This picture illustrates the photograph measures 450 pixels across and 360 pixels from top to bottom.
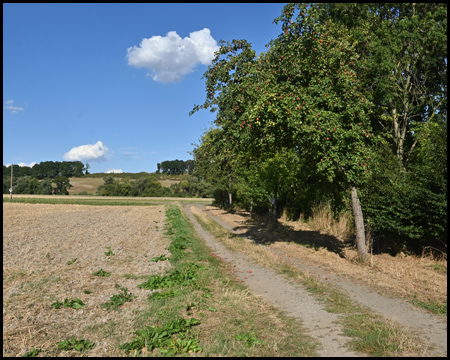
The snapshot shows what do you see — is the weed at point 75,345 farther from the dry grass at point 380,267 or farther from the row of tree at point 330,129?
the row of tree at point 330,129

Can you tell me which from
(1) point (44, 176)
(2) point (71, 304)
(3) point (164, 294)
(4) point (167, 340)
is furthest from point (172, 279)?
(1) point (44, 176)

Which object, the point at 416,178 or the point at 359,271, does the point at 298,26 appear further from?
the point at 359,271

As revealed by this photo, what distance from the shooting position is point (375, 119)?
2127 centimetres

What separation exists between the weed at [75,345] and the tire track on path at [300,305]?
11.0ft

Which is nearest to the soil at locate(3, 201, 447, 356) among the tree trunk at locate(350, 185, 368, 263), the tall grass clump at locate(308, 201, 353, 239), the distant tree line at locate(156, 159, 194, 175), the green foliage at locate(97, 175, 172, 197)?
the tree trunk at locate(350, 185, 368, 263)

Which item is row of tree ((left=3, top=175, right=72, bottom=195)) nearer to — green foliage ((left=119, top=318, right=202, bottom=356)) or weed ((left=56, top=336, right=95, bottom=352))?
weed ((left=56, top=336, right=95, bottom=352))

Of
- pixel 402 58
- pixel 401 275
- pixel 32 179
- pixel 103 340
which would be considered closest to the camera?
pixel 103 340

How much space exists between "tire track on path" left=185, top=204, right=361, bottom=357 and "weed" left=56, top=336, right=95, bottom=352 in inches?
131

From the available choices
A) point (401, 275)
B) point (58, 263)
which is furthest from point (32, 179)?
point (401, 275)

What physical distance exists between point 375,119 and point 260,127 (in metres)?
14.0

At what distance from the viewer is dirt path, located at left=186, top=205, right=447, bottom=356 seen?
483 cm

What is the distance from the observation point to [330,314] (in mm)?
6043

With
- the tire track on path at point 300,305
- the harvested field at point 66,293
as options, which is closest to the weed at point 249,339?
the tire track on path at point 300,305

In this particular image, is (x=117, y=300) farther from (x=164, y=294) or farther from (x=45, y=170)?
(x=45, y=170)
